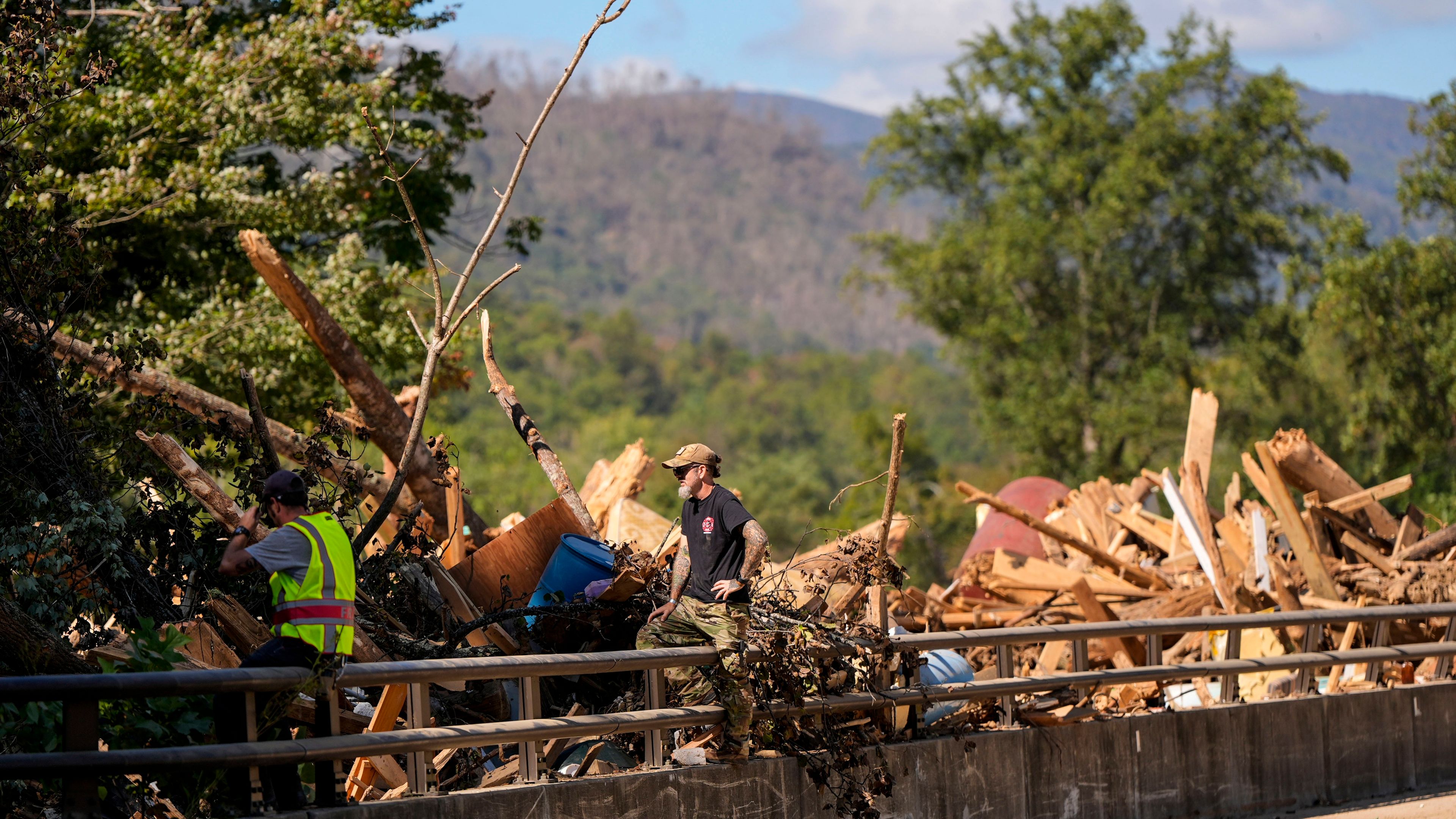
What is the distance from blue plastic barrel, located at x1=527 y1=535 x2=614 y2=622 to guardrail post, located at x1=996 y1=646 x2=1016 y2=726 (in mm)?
2363

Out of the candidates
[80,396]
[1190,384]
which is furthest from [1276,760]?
[1190,384]

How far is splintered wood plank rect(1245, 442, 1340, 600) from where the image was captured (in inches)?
466

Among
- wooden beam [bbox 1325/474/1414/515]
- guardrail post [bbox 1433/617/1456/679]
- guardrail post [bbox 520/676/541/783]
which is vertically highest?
guardrail post [bbox 520/676/541/783]

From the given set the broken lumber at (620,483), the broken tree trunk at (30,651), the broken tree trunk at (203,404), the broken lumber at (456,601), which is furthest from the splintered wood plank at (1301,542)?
the broken tree trunk at (30,651)

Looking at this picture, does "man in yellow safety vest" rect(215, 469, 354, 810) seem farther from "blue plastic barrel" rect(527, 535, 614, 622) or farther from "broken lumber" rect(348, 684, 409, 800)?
"blue plastic barrel" rect(527, 535, 614, 622)

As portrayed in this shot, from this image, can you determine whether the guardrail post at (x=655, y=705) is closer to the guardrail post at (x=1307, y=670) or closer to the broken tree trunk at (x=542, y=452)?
the broken tree trunk at (x=542, y=452)

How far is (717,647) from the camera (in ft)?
22.3

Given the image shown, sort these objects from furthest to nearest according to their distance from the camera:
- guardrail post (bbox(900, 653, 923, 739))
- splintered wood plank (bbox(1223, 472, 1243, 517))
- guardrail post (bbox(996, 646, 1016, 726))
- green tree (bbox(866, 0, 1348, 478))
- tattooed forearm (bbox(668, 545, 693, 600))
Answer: green tree (bbox(866, 0, 1348, 478)), splintered wood plank (bbox(1223, 472, 1243, 517)), guardrail post (bbox(996, 646, 1016, 726)), guardrail post (bbox(900, 653, 923, 739)), tattooed forearm (bbox(668, 545, 693, 600))

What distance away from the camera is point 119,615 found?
23.4 feet

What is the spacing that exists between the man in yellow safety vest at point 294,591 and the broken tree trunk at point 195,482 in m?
2.19

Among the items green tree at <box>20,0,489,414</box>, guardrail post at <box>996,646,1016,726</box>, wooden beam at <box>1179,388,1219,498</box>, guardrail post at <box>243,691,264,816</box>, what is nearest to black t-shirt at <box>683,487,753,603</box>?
guardrail post at <box>996,646,1016,726</box>

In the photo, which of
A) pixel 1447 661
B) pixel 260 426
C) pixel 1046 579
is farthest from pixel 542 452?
pixel 1447 661

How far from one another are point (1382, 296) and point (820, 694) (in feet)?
94.6

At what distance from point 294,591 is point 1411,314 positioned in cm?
3137
